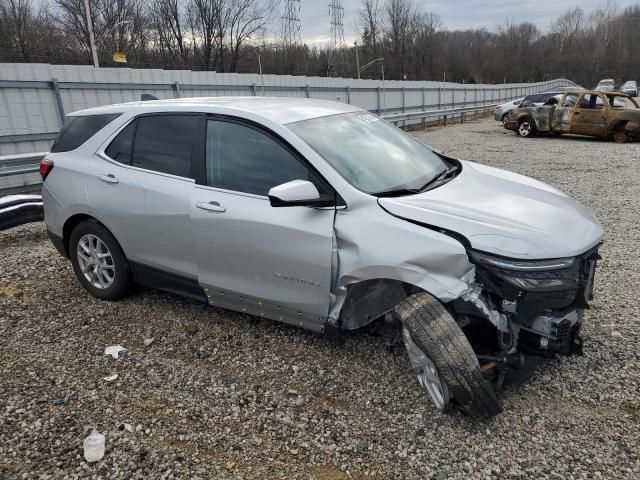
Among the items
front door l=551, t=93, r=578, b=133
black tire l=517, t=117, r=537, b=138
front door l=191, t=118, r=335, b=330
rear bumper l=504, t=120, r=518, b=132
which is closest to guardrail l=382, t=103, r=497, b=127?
rear bumper l=504, t=120, r=518, b=132

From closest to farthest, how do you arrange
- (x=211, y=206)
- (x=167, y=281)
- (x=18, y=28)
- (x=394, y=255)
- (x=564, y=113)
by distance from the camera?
(x=394, y=255)
(x=211, y=206)
(x=167, y=281)
(x=564, y=113)
(x=18, y=28)

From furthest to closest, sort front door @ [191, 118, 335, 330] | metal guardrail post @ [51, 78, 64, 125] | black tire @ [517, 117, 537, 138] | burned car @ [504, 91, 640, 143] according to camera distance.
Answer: black tire @ [517, 117, 537, 138], burned car @ [504, 91, 640, 143], metal guardrail post @ [51, 78, 64, 125], front door @ [191, 118, 335, 330]

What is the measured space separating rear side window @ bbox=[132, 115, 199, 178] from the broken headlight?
2194 mm

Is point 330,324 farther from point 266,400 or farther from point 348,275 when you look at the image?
point 266,400

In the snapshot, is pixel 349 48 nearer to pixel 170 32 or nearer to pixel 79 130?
pixel 170 32

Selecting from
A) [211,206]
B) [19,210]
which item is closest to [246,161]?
[211,206]

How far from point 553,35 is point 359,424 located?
320 feet

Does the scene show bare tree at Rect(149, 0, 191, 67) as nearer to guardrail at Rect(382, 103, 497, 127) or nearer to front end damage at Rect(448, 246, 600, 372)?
guardrail at Rect(382, 103, 497, 127)

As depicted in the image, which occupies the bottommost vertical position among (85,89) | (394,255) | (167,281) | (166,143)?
(167,281)

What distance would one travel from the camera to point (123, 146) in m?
4.06

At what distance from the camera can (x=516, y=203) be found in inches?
124

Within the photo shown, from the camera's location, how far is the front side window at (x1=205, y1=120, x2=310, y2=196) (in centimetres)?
330

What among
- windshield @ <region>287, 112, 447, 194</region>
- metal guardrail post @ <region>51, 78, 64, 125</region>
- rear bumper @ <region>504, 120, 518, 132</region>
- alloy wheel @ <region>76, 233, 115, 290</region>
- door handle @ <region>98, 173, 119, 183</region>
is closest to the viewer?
windshield @ <region>287, 112, 447, 194</region>

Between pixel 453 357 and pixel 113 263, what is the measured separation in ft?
9.64
